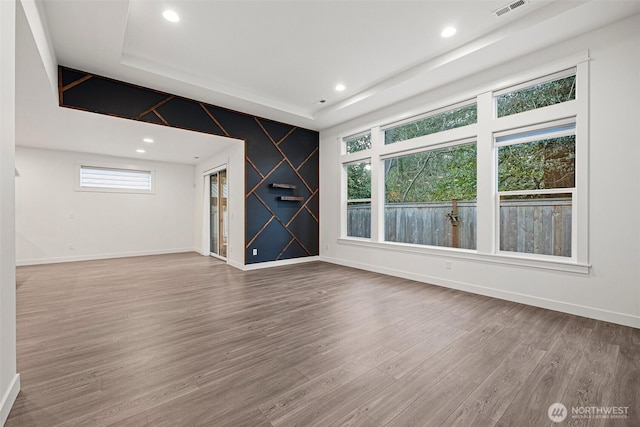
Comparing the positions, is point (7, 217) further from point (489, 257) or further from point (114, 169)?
point (114, 169)

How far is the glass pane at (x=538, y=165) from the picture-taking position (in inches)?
127

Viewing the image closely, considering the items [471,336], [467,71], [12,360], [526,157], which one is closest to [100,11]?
[12,360]

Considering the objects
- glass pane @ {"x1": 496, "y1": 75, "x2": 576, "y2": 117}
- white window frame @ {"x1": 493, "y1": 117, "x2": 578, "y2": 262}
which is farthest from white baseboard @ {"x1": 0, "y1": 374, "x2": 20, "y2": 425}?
glass pane @ {"x1": 496, "y1": 75, "x2": 576, "y2": 117}

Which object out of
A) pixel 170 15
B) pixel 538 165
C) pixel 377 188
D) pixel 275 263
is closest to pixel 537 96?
pixel 538 165

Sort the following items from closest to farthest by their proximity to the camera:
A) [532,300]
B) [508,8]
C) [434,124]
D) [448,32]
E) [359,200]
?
[508,8]
[448,32]
[532,300]
[434,124]
[359,200]

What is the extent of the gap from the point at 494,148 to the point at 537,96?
28.5 inches

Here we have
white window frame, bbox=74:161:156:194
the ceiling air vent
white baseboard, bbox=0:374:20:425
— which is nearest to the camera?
white baseboard, bbox=0:374:20:425

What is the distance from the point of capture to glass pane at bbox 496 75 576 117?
3201mm

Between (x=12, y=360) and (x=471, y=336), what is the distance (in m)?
3.36

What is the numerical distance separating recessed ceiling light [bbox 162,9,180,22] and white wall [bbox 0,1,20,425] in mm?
1434

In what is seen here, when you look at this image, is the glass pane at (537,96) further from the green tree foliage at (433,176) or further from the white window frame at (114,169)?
the white window frame at (114,169)

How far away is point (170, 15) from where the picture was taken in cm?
285

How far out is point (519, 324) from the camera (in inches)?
110

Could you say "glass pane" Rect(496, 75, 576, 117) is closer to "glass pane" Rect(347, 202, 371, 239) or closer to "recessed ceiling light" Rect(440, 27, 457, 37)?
"recessed ceiling light" Rect(440, 27, 457, 37)
